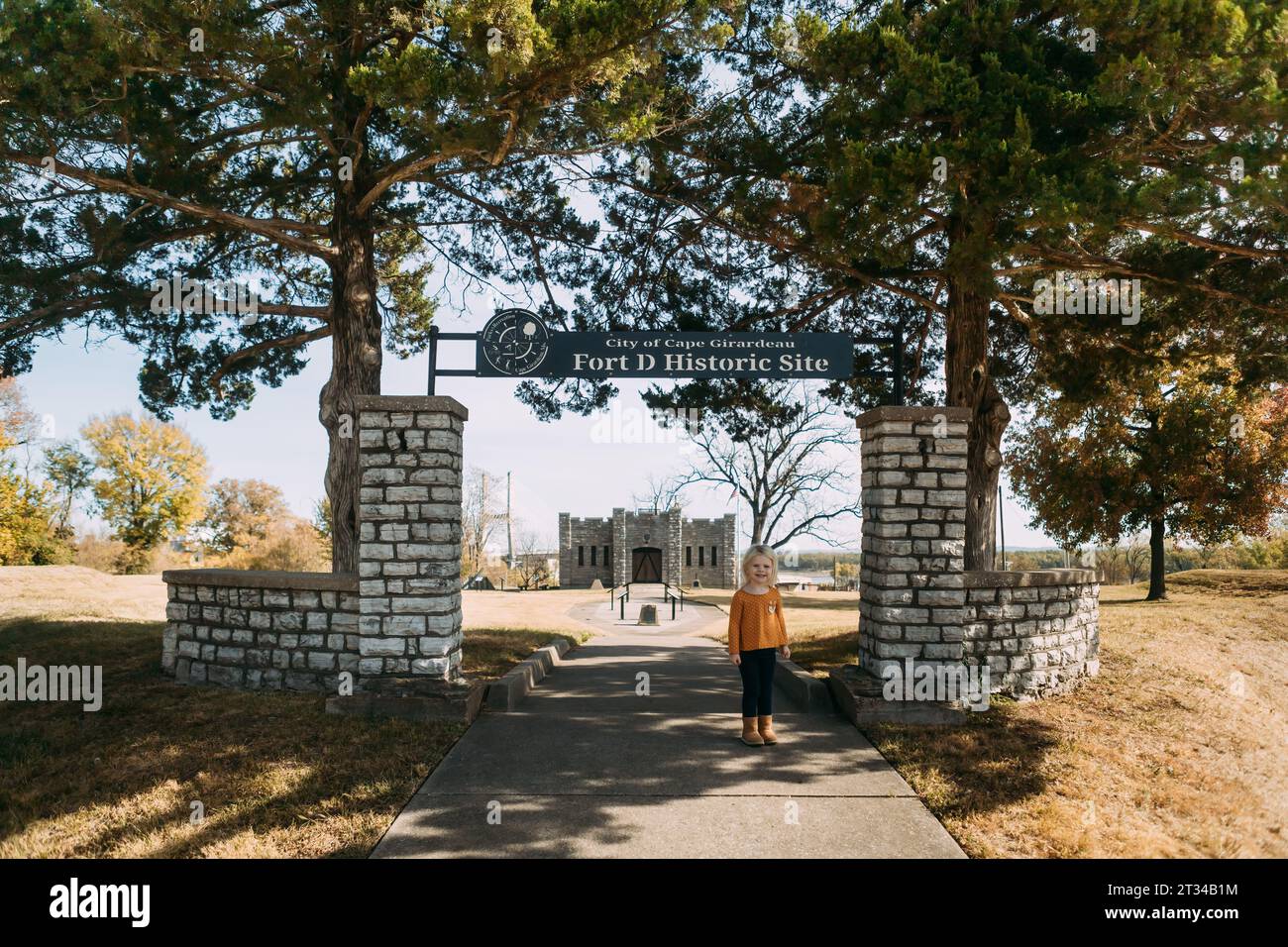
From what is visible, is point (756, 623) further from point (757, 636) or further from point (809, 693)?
point (809, 693)

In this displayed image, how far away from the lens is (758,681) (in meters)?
6.55

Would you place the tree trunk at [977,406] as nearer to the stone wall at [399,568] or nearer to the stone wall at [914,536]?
the stone wall at [914,536]

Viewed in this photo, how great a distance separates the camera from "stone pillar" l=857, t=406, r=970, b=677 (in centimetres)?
729

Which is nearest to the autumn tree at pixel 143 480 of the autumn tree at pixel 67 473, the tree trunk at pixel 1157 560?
the autumn tree at pixel 67 473

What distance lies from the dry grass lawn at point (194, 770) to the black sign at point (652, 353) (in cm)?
386

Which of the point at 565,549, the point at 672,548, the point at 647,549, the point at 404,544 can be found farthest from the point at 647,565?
the point at 404,544

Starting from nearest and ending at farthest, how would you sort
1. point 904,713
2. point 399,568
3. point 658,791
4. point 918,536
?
point 658,791 → point 904,713 → point 399,568 → point 918,536

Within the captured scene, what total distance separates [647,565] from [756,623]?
39.6 meters

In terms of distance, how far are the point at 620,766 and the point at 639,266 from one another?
27.5ft

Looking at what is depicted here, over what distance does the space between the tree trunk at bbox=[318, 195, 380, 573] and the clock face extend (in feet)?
8.73

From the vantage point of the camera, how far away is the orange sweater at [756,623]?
6.39 m
